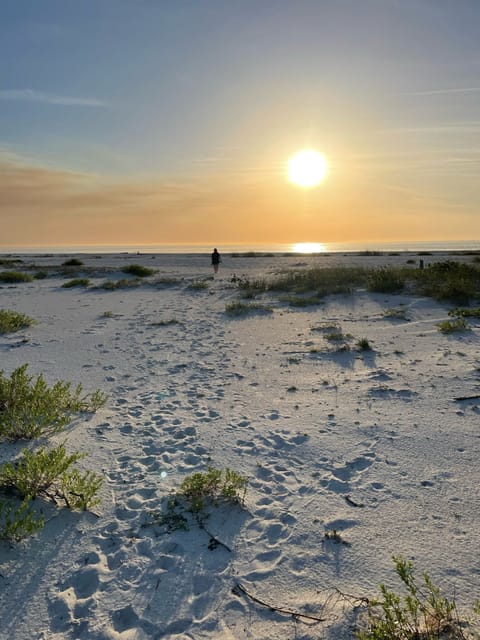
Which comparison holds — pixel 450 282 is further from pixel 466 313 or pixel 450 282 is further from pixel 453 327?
pixel 453 327

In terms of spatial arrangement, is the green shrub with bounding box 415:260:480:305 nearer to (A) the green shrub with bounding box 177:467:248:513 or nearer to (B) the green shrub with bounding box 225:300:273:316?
(B) the green shrub with bounding box 225:300:273:316

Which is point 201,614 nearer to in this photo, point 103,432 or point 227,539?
point 227,539

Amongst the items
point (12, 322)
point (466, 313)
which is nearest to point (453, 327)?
point (466, 313)

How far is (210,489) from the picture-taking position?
3838 mm

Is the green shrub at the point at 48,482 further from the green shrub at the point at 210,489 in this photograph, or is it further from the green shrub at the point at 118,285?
the green shrub at the point at 118,285

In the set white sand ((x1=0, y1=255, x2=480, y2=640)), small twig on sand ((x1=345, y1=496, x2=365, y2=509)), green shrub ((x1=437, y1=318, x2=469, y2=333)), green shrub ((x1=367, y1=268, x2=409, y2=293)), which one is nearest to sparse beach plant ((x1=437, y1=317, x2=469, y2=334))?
green shrub ((x1=437, y1=318, x2=469, y2=333))

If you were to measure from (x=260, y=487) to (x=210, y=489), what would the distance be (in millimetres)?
486

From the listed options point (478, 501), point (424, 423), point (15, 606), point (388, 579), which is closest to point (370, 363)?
point (424, 423)

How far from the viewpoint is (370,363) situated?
292 inches

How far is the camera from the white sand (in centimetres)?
276

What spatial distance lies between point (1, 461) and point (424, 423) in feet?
15.3

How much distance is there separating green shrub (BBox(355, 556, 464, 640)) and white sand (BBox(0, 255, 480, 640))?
6.4 inches

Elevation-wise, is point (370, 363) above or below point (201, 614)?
above

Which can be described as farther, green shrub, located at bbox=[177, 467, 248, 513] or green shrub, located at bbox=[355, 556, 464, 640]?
green shrub, located at bbox=[177, 467, 248, 513]
